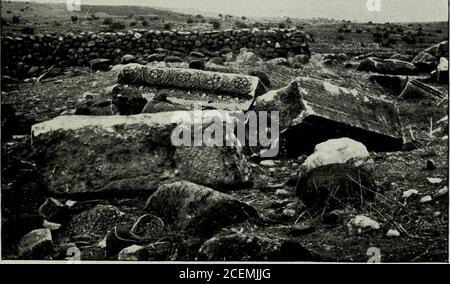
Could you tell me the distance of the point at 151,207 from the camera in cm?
395

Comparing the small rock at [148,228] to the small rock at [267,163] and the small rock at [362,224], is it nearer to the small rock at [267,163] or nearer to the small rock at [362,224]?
the small rock at [267,163]

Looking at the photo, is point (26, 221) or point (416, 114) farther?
point (416, 114)

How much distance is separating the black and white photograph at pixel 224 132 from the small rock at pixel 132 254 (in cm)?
2

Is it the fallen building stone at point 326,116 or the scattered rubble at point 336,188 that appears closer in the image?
the scattered rubble at point 336,188

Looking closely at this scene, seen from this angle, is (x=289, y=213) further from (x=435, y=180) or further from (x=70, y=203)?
(x=70, y=203)

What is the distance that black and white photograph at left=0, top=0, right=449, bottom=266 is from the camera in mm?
3836

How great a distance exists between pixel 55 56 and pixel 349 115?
8.59 ft

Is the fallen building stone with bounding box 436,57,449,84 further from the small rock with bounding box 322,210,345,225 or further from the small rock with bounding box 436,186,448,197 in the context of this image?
the small rock with bounding box 322,210,345,225

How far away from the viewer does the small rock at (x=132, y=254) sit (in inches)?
148

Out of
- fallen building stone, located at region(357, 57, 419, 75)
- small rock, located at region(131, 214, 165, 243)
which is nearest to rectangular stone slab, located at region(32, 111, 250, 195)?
small rock, located at region(131, 214, 165, 243)

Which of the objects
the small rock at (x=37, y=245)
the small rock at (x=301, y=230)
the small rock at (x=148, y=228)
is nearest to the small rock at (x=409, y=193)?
the small rock at (x=301, y=230)

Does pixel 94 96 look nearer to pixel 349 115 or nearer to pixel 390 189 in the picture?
pixel 349 115
